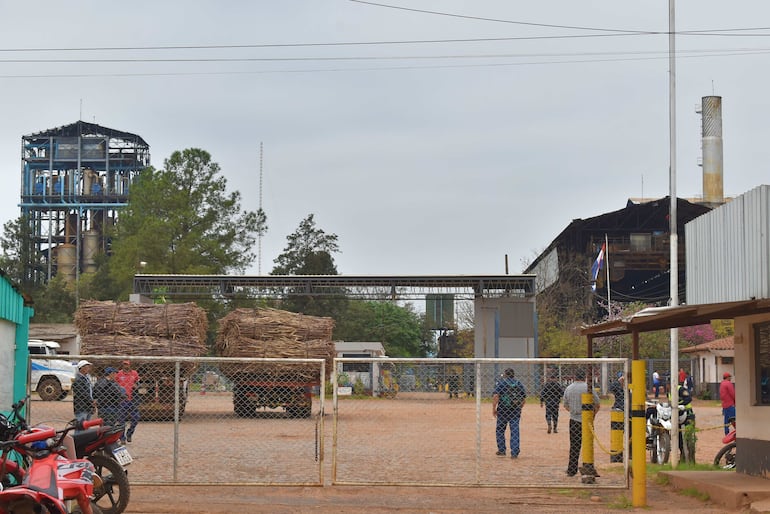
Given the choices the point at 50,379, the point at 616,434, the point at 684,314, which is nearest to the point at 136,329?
the point at 50,379

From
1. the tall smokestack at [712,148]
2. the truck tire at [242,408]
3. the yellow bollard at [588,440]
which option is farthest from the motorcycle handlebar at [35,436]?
the tall smokestack at [712,148]

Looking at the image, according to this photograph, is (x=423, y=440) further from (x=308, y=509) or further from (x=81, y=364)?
(x=308, y=509)

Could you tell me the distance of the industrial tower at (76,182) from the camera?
105562mm

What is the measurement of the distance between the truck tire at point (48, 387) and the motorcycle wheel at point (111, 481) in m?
25.2

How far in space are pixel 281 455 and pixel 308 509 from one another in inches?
226

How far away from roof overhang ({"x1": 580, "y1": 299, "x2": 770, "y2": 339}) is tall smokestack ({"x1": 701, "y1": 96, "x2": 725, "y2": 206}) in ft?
181

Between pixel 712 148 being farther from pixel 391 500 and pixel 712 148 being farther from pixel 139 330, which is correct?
pixel 391 500

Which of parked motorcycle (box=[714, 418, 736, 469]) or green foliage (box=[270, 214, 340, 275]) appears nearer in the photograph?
parked motorcycle (box=[714, 418, 736, 469])

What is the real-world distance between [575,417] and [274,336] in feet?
46.5

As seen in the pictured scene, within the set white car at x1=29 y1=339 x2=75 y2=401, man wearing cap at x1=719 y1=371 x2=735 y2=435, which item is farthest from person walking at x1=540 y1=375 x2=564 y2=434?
white car at x1=29 y1=339 x2=75 y2=401

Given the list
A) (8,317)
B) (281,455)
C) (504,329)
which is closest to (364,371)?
(504,329)

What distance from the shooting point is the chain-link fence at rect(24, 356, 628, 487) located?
14.7 m

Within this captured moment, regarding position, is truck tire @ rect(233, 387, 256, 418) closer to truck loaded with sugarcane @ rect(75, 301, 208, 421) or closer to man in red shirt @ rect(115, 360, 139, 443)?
man in red shirt @ rect(115, 360, 139, 443)

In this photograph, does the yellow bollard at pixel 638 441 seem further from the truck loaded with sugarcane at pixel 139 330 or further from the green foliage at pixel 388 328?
the green foliage at pixel 388 328
